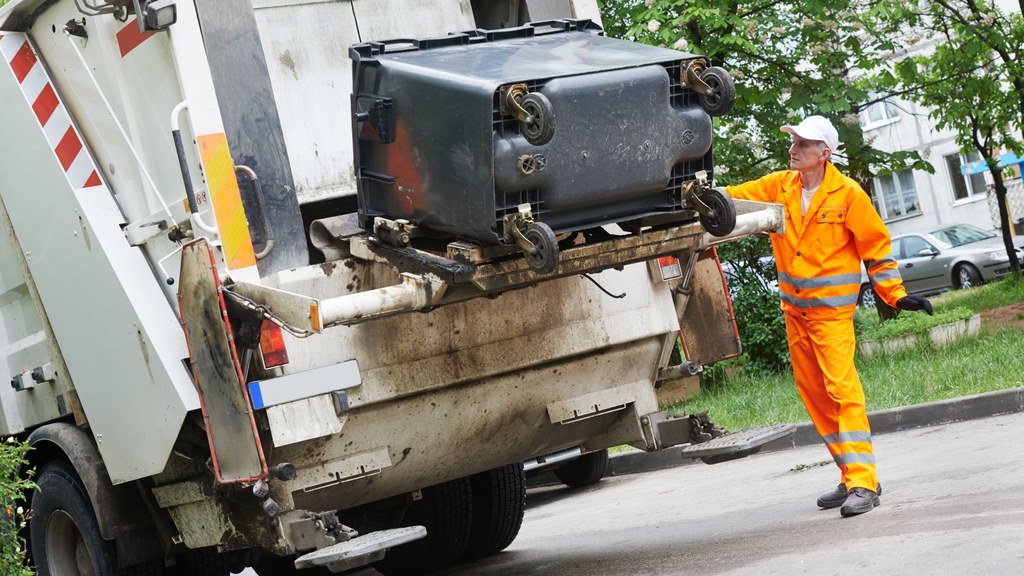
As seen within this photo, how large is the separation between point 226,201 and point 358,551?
1.18 m

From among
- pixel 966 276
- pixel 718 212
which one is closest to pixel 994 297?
pixel 966 276

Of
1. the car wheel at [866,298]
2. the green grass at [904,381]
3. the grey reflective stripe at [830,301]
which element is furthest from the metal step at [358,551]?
the car wheel at [866,298]

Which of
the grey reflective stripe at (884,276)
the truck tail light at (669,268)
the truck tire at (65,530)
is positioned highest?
the truck tail light at (669,268)

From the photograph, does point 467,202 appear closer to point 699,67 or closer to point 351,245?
point 351,245

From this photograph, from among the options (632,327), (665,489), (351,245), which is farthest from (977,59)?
(351,245)

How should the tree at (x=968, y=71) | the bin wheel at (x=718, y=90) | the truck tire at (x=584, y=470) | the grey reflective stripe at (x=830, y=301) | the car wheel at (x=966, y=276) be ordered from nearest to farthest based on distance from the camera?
the bin wheel at (x=718, y=90), the grey reflective stripe at (x=830, y=301), the truck tire at (x=584, y=470), the tree at (x=968, y=71), the car wheel at (x=966, y=276)

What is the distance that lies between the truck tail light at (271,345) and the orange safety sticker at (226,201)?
22 centimetres

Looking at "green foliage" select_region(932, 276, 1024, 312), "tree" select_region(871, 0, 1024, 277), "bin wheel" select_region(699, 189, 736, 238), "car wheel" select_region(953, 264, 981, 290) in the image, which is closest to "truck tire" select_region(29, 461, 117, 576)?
"bin wheel" select_region(699, 189, 736, 238)

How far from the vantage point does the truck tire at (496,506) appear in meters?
6.20

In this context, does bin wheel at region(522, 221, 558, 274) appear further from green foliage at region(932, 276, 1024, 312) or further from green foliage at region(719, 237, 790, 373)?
green foliage at region(932, 276, 1024, 312)

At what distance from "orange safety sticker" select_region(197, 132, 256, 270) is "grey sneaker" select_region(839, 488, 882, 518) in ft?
8.43

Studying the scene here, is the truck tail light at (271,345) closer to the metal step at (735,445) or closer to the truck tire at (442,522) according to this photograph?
the metal step at (735,445)

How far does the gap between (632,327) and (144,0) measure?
2.13 m

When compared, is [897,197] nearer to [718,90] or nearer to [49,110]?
[718,90]
